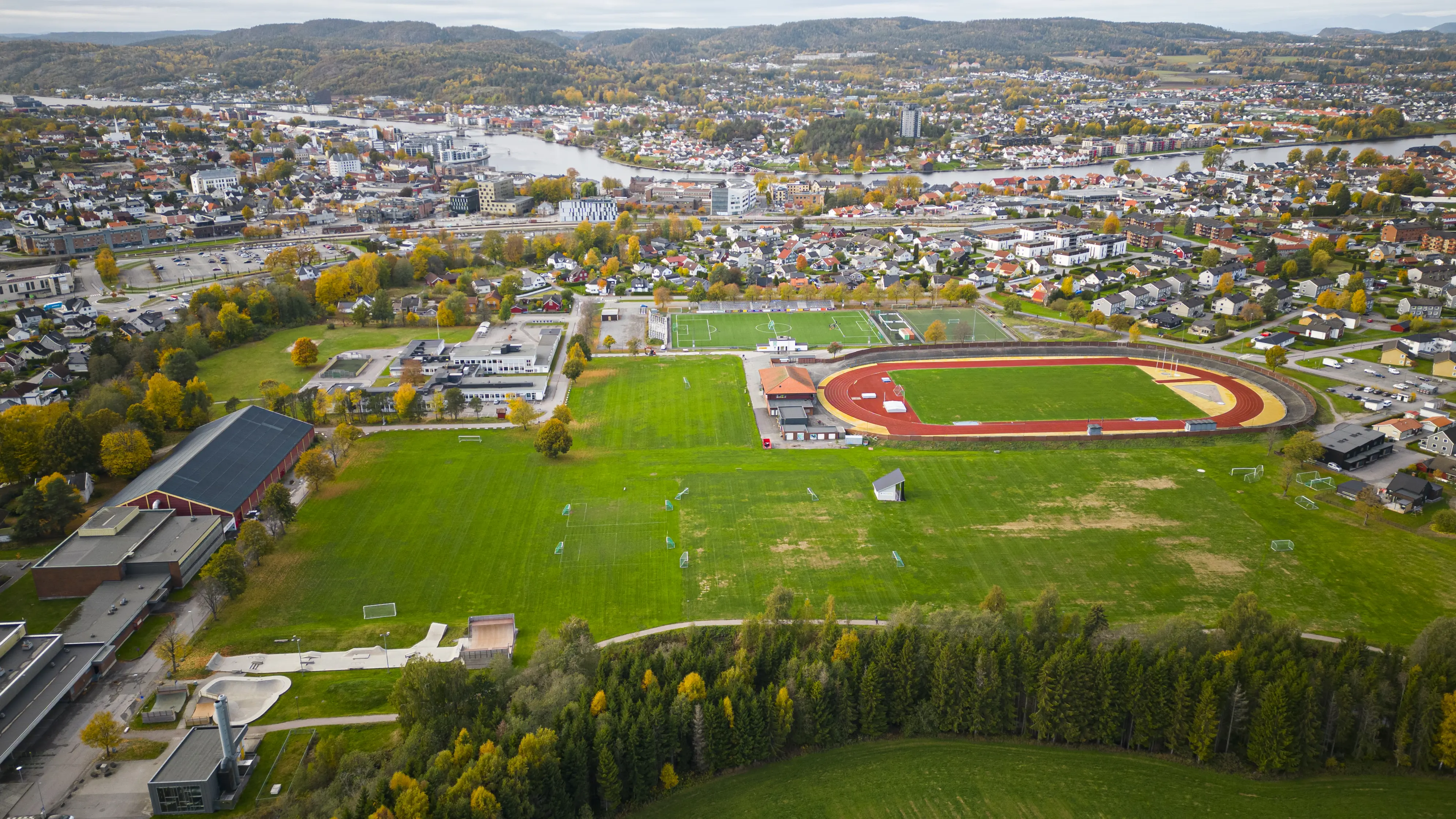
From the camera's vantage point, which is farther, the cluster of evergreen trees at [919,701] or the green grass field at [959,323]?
the green grass field at [959,323]

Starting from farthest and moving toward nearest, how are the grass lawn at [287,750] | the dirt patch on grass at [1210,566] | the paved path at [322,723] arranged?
the dirt patch on grass at [1210,566] → the paved path at [322,723] → the grass lawn at [287,750]

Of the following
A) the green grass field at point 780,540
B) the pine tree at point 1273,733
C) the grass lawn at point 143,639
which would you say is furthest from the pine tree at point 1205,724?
the grass lawn at point 143,639

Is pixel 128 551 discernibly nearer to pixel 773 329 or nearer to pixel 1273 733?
pixel 1273 733

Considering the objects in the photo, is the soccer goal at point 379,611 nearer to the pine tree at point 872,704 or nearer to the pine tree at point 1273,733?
the pine tree at point 872,704

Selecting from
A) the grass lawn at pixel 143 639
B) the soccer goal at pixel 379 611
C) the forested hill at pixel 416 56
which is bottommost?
the grass lawn at pixel 143 639

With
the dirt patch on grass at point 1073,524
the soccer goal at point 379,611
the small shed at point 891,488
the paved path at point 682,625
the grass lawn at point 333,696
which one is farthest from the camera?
the small shed at point 891,488

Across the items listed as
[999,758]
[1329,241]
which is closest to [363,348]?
[999,758]

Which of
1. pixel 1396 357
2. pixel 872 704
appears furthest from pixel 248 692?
pixel 1396 357

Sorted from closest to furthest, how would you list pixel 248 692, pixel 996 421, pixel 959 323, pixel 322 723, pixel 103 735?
pixel 103 735, pixel 322 723, pixel 248 692, pixel 996 421, pixel 959 323
